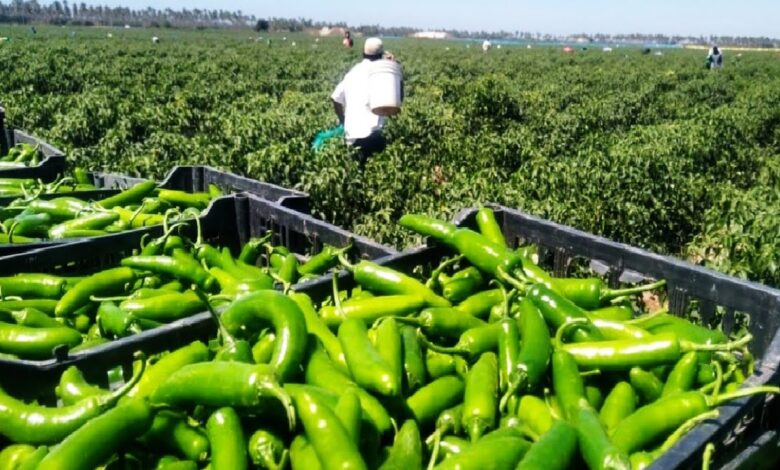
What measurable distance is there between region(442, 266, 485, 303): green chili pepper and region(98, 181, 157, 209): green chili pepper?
9.80 feet

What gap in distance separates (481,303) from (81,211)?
327 centimetres

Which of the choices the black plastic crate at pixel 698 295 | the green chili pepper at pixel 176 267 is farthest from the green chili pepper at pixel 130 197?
the black plastic crate at pixel 698 295

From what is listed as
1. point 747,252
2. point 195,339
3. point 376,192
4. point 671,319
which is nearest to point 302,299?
point 195,339

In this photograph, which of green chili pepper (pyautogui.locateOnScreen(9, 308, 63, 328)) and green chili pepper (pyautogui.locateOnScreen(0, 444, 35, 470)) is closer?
green chili pepper (pyautogui.locateOnScreen(0, 444, 35, 470))

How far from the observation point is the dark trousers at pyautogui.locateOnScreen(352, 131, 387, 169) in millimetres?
8773

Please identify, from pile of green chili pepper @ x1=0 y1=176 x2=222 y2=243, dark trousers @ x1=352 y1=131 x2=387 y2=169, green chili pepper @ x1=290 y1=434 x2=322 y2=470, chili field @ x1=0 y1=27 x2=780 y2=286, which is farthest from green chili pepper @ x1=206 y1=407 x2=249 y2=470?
dark trousers @ x1=352 y1=131 x2=387 y2=169

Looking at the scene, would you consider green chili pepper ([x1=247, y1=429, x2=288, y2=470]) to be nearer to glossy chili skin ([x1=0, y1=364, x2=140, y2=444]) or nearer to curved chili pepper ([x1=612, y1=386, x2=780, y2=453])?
glossy chili skin ([x1=0, y1=364, x2=140, y2=444])

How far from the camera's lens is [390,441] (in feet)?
8.59

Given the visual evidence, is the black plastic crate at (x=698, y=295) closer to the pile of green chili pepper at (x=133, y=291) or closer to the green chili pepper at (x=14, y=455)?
the pile of green chili pepper at (x=133, y=291)

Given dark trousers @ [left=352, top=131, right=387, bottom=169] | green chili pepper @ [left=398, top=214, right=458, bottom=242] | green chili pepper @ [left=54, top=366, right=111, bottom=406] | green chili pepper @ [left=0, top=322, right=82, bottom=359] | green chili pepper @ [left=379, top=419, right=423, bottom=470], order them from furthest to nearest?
dark trousers @ [left=352, top=131, right=387, bottom=169] → green chili pepper @ [left=398, top=214, right=458, bottom=242] → green chili pepper @ [left=0, top=322, right=82, bottom=359] → green chili pepper @ [left=54, top=366, right=111, bottom=406] → green chili pepper @ [left=379, top=419, right=423, bottom=470]

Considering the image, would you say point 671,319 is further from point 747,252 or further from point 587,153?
point 587,153

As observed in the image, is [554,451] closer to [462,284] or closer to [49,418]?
[462,284]

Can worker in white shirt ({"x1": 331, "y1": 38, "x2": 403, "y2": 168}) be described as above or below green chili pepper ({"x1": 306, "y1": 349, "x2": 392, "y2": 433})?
above

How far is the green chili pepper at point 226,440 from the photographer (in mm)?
2348
